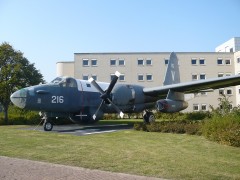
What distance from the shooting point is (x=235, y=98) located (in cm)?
5700

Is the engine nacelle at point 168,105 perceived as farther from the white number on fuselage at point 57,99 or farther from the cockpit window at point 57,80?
the cockpit window at point 57,80

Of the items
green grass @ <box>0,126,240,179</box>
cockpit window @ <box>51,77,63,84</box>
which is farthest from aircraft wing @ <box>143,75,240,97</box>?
cockpit window @ <box>51,77,63,84</box>

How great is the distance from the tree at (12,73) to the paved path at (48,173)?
20.2 meters

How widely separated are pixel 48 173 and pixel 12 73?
22.6 meters

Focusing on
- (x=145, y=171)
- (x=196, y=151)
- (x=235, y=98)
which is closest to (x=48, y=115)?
(x=196, y=151)

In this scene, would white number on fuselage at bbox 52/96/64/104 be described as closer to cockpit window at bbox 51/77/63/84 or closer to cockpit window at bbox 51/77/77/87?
cockpit window at bbox 51/77/77/87

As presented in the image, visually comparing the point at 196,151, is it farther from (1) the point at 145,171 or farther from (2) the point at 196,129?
(2) the point at 196,129

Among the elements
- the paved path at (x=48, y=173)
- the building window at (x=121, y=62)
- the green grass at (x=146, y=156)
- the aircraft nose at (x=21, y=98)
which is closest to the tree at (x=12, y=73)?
the aircraft nose at (x=21, y=98)

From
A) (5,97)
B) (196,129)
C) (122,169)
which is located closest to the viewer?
(122,169)

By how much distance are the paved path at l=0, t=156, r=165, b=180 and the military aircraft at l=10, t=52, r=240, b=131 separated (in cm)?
1083

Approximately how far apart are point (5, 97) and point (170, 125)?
17.4 metres

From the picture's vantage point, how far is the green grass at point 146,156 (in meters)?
8.33

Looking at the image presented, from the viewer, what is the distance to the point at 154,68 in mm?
56781

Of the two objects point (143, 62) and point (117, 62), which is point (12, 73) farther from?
point (143, 62)
